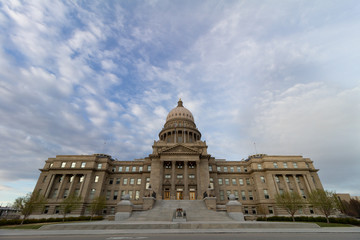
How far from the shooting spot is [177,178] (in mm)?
51156

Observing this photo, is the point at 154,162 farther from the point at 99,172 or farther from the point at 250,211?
the point at 250,211

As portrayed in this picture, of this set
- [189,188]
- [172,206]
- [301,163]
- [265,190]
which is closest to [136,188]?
[189,188]

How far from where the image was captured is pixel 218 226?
17.5 metres

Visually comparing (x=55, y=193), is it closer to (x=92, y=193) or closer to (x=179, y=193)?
(x=92, y=193)

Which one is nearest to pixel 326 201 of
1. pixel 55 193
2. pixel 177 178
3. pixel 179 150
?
pixel 177 178

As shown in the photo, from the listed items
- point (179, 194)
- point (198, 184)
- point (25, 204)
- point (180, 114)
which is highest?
point (180, 114)

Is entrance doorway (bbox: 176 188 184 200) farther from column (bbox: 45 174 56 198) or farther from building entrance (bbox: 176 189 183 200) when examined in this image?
column (bbox: 45 174 56 198)

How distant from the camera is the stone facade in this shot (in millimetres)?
49812

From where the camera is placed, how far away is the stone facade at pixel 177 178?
49.8m

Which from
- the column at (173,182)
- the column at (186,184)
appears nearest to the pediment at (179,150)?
the column at (173,182)

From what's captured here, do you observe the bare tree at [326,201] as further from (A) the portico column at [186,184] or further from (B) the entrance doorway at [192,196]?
(A) the portico column at [186,184]

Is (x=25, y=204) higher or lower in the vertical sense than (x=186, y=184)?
lower

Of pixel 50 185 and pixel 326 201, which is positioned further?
pixel 50 185

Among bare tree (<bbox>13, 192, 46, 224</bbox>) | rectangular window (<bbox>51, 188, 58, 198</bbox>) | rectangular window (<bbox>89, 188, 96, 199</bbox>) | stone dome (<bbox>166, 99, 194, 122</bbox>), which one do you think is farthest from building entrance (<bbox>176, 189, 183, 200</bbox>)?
rectangular window (<bbox>51, 188, 58, 198</bbox>)
